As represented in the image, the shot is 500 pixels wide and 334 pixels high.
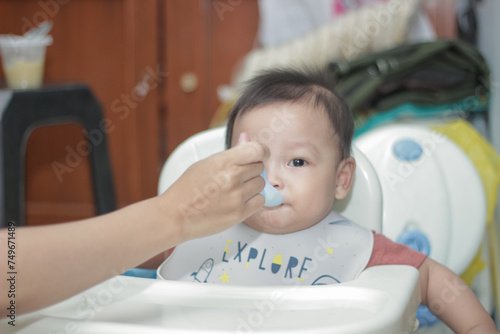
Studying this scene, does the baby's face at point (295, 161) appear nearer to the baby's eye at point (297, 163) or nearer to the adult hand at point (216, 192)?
the baby's eye at point (297, 163)

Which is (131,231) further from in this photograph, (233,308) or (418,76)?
(418,76)

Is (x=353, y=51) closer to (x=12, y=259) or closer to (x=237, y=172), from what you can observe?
(x=237, y=172)

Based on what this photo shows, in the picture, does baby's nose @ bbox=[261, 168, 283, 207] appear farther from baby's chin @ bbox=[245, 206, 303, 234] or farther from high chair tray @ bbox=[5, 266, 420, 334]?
high chair tray @ bbox=[5, 266, 420, 334]

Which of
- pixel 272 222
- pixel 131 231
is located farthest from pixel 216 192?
pixel 272 222

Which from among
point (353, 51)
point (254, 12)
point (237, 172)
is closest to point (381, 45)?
point (353, 51)

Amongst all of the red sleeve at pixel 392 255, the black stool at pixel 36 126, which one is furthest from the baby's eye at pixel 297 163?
the black stool at pixel 36 126

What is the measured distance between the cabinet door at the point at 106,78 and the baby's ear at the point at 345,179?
59.6 inches

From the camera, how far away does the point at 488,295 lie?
137 cm

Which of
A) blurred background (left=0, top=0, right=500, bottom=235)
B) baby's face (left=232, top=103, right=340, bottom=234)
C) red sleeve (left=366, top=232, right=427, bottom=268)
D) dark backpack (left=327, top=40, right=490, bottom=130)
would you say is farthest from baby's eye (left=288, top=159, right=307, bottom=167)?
blurred background (left=0, top=0, right=500, bottom=235)

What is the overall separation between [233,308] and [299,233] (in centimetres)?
30

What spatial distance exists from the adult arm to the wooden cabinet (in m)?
1.68

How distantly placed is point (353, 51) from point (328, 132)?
103 centimetres

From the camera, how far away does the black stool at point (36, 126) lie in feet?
5.77

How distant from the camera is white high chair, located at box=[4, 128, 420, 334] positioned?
0.58 metres
